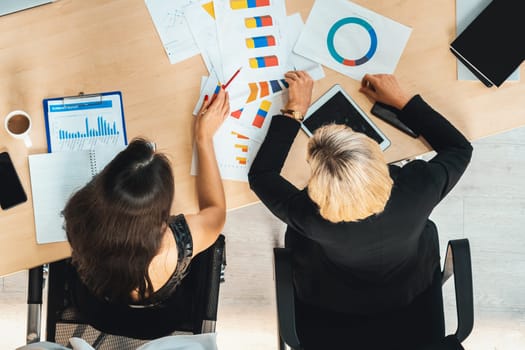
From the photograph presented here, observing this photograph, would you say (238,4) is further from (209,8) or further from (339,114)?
(339,114)

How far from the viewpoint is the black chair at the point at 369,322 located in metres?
1.38

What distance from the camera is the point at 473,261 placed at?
83.9 inches

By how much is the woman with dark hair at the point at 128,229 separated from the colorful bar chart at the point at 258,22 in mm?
501

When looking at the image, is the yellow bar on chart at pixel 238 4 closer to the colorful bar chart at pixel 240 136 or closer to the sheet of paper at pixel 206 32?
the sheet of paper at pixel 206 32

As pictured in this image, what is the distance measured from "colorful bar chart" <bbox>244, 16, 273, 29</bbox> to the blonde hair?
0.48 m

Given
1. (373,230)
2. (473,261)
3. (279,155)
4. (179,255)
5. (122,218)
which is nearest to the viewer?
(122,218)

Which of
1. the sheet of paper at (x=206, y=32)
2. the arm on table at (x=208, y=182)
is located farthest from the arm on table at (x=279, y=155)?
the sheet of paper at (x=206, y=32)

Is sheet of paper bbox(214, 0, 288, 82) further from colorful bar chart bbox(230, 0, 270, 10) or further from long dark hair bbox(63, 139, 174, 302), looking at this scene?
long dark hair bbox(63, 139, 174, 302)

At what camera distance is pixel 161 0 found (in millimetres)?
1478

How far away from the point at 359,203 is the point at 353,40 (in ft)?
1.92

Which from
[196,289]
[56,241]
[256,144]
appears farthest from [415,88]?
[56,241]

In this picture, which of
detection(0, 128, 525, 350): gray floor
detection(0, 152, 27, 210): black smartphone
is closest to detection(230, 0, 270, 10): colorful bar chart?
detection(0, 152, 27, 210): black smartphone

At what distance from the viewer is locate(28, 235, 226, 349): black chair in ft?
4.36

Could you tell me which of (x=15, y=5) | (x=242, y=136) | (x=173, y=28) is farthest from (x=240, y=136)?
(x=15, y=5)
